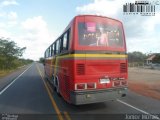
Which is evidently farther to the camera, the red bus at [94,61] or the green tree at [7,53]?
the green tree at [7,53]

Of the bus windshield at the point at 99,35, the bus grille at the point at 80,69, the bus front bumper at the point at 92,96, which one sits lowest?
the bus front bumper at the point at 92,96

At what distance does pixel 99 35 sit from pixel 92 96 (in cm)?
246

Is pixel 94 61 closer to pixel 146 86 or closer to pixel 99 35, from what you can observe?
pixel 99 35

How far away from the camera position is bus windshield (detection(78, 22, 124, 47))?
10.4m

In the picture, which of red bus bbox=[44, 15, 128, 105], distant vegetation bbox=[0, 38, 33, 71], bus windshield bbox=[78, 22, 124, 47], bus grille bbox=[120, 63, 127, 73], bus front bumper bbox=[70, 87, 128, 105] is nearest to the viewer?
bus front bumper bbox=[70, 87, 128, 105]

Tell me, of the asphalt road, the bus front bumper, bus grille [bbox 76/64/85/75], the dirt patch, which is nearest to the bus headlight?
the bus front bumper

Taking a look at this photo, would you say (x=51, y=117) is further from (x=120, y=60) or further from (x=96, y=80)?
(x=120, y=60)

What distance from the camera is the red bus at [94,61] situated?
10.1 meters

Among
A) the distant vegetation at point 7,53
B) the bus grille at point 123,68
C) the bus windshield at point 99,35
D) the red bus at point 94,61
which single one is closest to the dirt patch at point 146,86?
the bus grille at point 123,68

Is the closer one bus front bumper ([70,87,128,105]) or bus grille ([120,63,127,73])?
bus front bumper ([70,87,128,105])

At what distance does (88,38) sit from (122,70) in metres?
2.05

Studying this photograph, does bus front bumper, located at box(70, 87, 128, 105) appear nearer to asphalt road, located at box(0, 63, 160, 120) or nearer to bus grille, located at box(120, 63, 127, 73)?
asphalt road, located at box(0, 63, 160, 120)

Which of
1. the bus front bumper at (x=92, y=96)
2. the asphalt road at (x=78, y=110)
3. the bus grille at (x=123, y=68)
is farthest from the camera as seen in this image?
the bus grille at (x=123, y=68)

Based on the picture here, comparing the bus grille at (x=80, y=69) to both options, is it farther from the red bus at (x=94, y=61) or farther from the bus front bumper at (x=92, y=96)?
the bus front bumper at (x=92, y=96)
